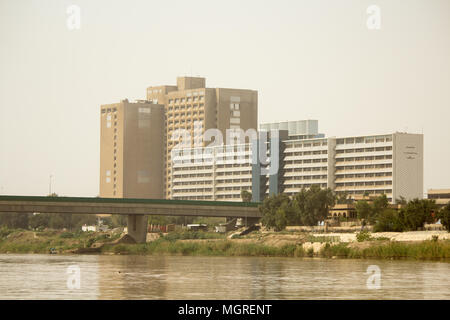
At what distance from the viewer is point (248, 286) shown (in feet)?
213

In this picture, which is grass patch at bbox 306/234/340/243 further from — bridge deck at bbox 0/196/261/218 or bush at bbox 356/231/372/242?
bridge deck at bbox 0/196/261/218

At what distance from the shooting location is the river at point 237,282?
57719 mm

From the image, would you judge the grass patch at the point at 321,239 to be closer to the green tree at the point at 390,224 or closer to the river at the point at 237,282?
the green tree at the point at 390,224

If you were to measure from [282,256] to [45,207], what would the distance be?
164 feet

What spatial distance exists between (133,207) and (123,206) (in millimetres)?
2146

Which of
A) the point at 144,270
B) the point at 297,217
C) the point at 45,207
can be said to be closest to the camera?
the point at 144,270

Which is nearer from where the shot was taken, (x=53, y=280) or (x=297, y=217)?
(x=53, y=280)

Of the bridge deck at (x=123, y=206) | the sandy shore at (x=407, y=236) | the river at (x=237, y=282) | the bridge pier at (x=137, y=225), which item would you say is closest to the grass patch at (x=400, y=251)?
the sandy shore at (x=407, y=236)

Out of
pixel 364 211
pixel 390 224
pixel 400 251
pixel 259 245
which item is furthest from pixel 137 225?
pixel 400 251

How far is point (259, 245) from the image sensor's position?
137 metres

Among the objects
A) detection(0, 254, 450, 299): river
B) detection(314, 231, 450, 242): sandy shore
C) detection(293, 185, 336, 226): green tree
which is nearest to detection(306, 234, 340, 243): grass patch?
detection(314, 231, 450, 242): sandy shore

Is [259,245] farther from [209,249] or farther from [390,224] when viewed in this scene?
[390,224]
